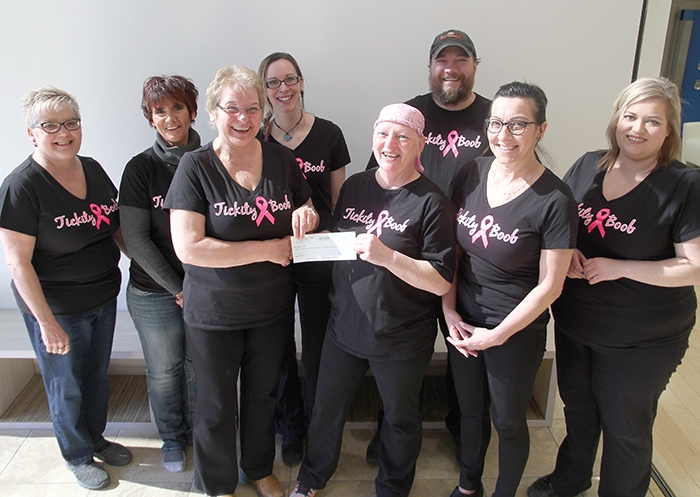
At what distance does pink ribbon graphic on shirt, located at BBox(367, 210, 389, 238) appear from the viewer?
1905 mm

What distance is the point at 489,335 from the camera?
6.31ft

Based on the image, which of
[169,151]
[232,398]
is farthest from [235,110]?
[232,398]

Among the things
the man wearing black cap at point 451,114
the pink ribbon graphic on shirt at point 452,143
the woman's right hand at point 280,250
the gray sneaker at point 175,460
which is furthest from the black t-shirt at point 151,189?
the pink ribbon graphic on shirt at point 452,143

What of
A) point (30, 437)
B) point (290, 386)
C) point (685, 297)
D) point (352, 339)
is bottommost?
point (30, 437)

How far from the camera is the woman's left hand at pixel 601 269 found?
6.09ft

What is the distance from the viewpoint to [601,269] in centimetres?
187

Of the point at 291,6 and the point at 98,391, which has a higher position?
the point at 291,6

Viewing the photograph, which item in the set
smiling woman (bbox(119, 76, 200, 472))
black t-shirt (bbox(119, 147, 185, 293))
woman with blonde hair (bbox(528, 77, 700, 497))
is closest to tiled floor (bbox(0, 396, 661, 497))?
smiling woman (bbox(119, 76, 200, 472))

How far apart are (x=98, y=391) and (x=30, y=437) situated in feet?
2.20

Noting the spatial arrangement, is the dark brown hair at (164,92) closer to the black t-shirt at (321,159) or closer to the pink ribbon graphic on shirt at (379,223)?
the black t-shirt at (321,159)

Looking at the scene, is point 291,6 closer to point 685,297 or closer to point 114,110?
point 114,110

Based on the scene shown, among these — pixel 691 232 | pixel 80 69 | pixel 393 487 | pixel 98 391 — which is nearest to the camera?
pixel 691 232

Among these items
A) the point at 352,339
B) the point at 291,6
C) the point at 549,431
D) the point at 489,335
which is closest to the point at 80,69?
the point at 291,6

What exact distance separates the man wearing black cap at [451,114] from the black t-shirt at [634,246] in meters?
0.51
